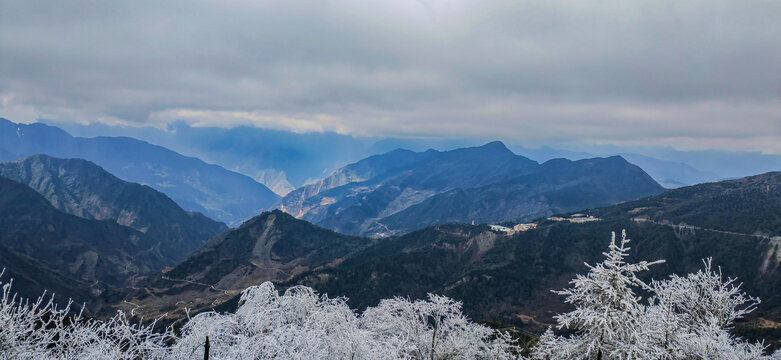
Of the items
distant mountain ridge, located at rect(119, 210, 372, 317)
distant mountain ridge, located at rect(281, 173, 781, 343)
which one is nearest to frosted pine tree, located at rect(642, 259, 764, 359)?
distant mountain ridge, located at rect(281, 173, 781, 343)

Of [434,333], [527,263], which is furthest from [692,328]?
[527,263]

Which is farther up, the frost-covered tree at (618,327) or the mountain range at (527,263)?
the frost-covered tree at (618,327)

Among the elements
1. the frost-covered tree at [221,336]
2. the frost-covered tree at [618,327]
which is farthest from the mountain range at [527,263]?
the frost-covered tree at [618,327]

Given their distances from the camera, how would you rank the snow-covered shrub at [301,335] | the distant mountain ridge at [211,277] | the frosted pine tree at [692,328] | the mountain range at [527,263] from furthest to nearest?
the distant mountain ridge at [211,277]
the mountain range at [527,263]
the snow-covered shrub at [301,335]
the frosted pine tree at [692,328]

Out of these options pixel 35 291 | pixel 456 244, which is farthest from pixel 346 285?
pixel 35 291

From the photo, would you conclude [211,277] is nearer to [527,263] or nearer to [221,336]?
[527,263]

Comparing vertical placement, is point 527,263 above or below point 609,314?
below

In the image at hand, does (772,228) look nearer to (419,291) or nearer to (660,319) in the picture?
(419,291)

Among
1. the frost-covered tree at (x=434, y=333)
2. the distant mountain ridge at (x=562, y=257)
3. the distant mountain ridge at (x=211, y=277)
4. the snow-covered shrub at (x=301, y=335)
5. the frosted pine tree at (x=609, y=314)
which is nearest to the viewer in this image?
the frosted pine tree at (x=609, y=314)

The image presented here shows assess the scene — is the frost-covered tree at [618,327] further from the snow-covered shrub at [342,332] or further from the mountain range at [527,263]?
the mountain range at [527,263]

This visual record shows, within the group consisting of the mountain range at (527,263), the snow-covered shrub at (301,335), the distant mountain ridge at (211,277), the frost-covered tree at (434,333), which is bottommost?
the distant mountain ridge at (211,277)

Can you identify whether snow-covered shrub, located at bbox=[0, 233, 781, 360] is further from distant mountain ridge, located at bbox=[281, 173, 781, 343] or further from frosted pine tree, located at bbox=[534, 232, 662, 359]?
distant mountain ridge, located at bbox=[281, 173, 781, 343]
